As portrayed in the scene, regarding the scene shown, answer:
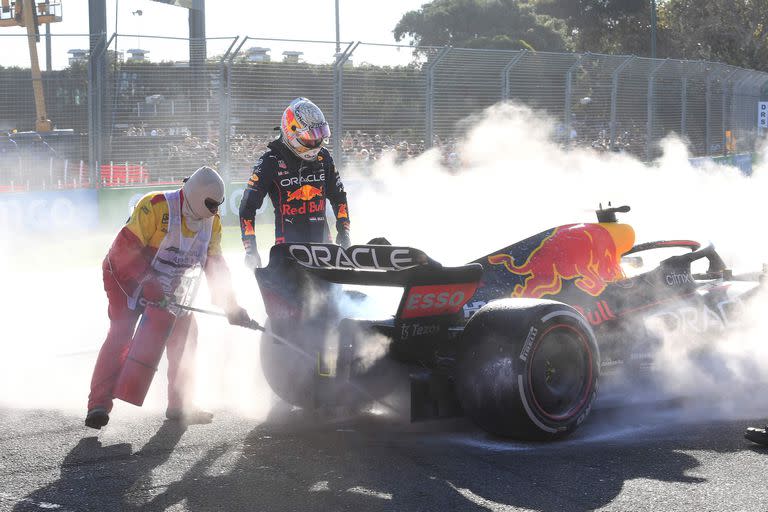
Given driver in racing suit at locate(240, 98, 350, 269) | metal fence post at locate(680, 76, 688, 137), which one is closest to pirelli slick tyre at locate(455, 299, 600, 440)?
driver in racing suit at locate(240, 98, 350, 269)

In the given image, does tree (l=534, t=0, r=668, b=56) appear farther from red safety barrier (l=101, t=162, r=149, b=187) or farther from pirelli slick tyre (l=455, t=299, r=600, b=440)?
pirelli slick tyre (l=455, t=299, r=600, b=440)

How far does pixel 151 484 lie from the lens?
4562 mm

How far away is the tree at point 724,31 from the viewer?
48.3 meters

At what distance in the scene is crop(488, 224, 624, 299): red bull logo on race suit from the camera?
5738mm

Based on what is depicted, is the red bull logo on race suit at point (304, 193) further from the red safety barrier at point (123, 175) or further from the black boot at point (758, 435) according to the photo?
the red safety barrier at point (123, 175)

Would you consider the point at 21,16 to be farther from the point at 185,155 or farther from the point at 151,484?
the point at 151,484

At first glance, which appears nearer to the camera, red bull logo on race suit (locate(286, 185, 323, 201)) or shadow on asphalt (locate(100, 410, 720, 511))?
shadow on asphalt (locate(100, 410, 720, 511))

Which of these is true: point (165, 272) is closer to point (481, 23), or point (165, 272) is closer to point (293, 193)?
point (293, 193)

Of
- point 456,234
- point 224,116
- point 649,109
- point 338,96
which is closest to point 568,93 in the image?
point 649,109

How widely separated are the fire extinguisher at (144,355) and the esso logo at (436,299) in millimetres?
1406

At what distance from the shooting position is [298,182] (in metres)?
7.18

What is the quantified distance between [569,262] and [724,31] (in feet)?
153

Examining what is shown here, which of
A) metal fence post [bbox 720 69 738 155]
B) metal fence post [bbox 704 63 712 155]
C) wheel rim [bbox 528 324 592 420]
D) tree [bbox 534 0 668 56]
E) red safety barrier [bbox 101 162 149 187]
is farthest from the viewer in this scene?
tree [bbox 534 0 668 56]

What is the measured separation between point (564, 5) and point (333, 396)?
2398 inches
